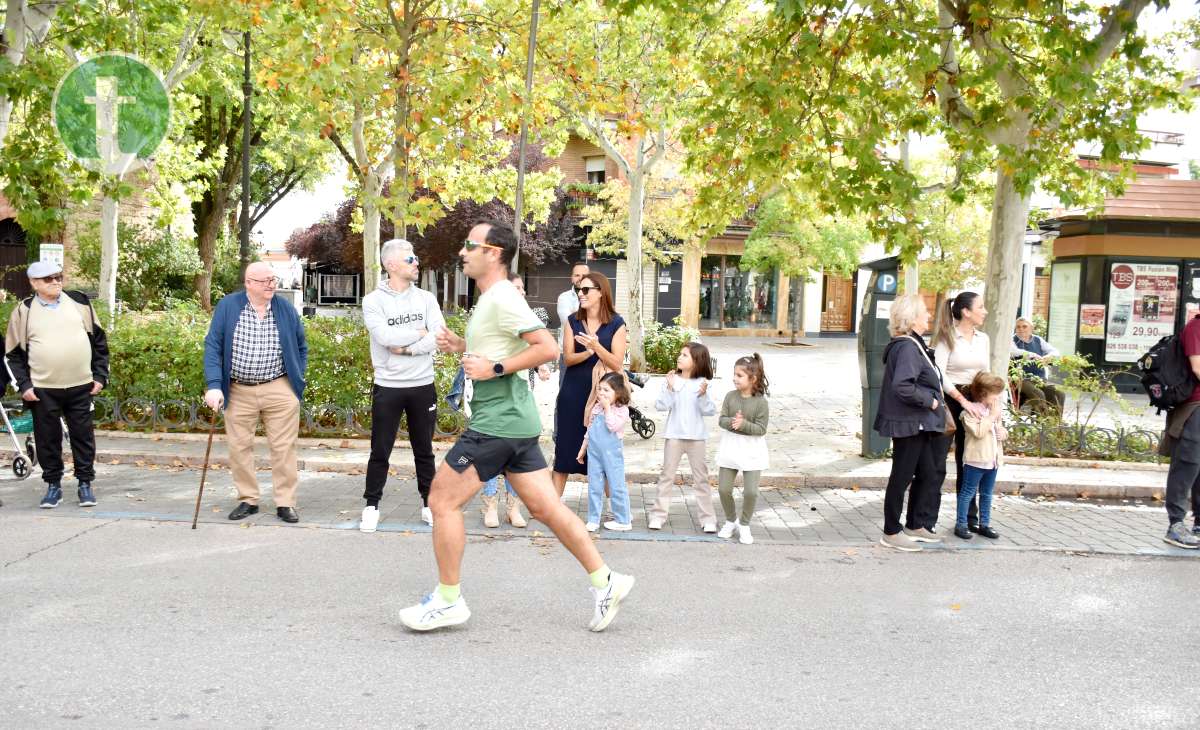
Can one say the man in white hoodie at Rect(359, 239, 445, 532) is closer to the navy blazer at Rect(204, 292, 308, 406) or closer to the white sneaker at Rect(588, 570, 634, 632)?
the navy blazer at Rect(204, 292, 308, 406)

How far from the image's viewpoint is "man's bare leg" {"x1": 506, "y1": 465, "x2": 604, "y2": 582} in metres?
4.41

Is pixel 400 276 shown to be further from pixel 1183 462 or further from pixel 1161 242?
pixel 1161 242

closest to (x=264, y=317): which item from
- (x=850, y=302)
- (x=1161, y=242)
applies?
(x=1161, y=242)

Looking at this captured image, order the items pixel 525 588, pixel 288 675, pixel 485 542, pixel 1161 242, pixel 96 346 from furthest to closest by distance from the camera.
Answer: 1. pixel 1161 242
2. pixel 96 346
3. pixel 485 542
4. pixel 525 588
5. pixel 288 675

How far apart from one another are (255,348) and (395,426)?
1052 mm

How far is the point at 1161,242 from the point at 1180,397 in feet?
39.6

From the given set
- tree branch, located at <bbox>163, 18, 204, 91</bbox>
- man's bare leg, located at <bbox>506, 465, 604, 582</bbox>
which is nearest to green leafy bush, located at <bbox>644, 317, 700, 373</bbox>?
tree branch, located at <bbox>163, 18, 204, 91</bbox>

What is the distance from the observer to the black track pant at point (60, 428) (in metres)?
6.70

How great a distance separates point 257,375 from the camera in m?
6.40

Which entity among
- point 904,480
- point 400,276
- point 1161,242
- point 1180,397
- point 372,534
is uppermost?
point 1161,242

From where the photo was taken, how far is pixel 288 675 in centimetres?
382

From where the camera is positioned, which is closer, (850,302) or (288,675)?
(288,675)

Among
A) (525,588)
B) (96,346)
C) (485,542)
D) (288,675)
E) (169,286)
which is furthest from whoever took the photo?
(169,286)

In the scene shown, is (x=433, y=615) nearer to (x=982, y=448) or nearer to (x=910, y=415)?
(x=910, y=415)
